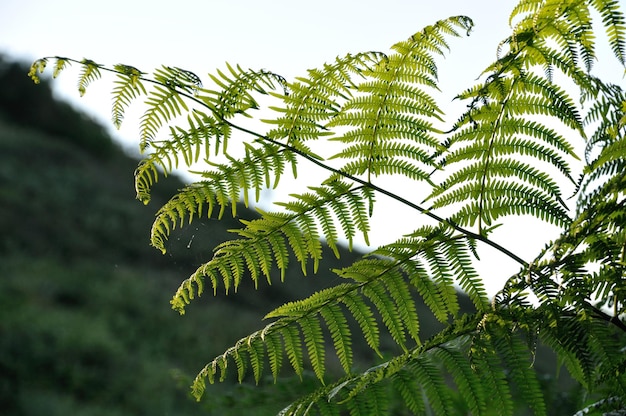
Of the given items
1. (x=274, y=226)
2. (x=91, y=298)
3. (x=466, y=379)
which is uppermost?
(x=274, y=226)

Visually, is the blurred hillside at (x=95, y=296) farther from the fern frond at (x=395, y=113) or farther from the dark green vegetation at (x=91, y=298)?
the fern frond at (x=395, y=113)

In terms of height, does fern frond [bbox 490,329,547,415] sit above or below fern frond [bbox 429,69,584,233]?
below

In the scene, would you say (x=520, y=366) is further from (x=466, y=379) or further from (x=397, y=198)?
(x=397, y=198)

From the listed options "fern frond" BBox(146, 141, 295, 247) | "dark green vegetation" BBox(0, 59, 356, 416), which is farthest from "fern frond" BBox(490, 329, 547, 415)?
"dark green vegetation" BBox(0, 59, 356, 416)

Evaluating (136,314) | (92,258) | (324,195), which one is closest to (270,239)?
(324,195)

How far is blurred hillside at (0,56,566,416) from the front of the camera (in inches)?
245

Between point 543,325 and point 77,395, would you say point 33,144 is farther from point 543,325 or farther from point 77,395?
point 543,325

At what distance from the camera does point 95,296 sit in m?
8.45

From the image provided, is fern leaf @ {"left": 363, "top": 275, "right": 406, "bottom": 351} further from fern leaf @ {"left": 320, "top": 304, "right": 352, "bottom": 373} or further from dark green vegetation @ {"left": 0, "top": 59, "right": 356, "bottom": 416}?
dark green vegetation @ {"left": 0, "top": 59, "right": 356, "bottom": 416}

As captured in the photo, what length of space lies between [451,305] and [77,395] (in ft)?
20.2

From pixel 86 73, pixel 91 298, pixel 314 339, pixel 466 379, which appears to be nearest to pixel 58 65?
pixel 86 73

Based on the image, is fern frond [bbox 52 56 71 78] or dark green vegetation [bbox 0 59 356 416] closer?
fern frond [bbox 52 56 71 78]

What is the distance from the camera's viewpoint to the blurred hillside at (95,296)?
6.22 m

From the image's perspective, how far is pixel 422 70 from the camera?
1150 mm
